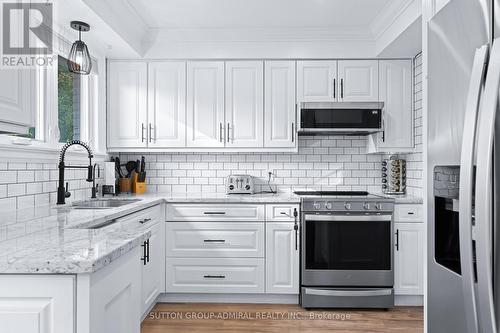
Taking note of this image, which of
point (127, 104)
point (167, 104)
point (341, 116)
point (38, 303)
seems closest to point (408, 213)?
point (341, 116)

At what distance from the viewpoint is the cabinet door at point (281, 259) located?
10.7 ft

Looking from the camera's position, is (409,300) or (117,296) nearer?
(117,296)

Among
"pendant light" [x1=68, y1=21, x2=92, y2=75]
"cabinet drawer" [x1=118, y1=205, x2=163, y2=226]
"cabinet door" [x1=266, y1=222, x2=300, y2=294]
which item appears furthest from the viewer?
"cabinet door" [x1=266, y1=222, x2=300, y2=294]

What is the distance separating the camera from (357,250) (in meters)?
3.17

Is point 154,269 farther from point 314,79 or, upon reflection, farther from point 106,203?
point 314,79

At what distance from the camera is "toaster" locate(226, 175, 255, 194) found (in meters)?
3.61

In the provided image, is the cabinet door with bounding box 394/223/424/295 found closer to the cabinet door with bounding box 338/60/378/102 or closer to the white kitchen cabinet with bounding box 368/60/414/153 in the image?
the white kitchen cabinet with bounding box 368/60/414/153

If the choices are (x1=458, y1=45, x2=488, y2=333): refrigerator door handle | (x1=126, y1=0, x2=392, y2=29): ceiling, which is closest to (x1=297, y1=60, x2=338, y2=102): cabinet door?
(x1=126, y1=0, x2=392, y2=29): ceiling

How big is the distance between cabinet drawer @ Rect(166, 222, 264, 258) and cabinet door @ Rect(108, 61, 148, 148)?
0.97 m

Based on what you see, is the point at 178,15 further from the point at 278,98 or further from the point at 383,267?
the point at 383,267

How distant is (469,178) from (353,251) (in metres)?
2.15

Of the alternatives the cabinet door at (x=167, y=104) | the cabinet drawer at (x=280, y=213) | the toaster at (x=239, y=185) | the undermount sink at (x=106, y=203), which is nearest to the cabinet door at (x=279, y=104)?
the toaster at (x=239, y=185)

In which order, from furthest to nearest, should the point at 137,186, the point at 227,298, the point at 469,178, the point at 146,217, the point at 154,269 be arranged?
the point at 137,186
the point at 227,298
the point at 154,269
the point at 146,217
the point at 469,178

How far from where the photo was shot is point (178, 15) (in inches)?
128
